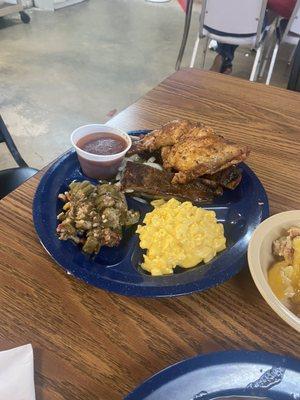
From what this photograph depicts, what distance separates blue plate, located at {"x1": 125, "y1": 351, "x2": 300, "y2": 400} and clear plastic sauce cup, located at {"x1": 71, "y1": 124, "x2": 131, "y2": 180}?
1.74 ft

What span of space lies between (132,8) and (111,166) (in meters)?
5.07

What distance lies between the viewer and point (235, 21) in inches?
107

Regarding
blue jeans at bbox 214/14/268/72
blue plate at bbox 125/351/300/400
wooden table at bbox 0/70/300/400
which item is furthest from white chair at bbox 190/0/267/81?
blue plate at bbox 125/351/300/400

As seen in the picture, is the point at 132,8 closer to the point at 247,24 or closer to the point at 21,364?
the point at 247,24

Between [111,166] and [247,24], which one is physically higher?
[247,24]

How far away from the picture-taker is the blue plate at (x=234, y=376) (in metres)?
0.55

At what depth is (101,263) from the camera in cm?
77

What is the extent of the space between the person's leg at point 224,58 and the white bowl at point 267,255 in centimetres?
282

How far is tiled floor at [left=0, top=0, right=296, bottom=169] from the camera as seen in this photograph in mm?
2873

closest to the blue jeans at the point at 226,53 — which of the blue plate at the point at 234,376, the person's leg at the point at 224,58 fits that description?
the person's leg at the point at 224,58

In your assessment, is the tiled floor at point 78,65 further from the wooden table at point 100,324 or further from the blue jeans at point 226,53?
the wooden table at point 100,324

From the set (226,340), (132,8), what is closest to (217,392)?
(226,340)

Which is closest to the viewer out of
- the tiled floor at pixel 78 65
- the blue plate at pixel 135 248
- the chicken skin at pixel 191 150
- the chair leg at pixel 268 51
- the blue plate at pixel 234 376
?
the blue plate at pixel 234 376

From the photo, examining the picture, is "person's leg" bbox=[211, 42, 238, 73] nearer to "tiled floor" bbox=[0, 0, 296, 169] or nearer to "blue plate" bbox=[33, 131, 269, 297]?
"tiled floor" bbox=[0, 0, 296, 169]
